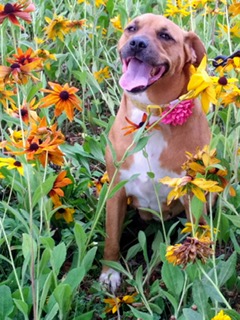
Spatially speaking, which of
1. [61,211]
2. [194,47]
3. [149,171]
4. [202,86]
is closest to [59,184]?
[61,211]

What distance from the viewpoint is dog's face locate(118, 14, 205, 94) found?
228 cm

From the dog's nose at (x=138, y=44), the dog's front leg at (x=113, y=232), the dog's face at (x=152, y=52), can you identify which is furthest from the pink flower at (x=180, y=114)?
the dog's front leg at (x=113, y=232)

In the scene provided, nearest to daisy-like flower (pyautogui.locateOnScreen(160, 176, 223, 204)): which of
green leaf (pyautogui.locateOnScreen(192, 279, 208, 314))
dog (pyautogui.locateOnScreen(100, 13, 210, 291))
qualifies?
green leaf (pyautogui.locateOnScreen(192, 279, 208, 314))

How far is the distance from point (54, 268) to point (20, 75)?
55 centimetres

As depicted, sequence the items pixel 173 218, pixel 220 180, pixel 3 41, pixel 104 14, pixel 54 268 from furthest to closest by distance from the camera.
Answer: pixel 104 14 → pixel 3 41 → pixel 173 218 → pixel 54 268 → pixel 220 180

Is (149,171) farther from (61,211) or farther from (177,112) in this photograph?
(61,211)

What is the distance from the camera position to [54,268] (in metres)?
2.05

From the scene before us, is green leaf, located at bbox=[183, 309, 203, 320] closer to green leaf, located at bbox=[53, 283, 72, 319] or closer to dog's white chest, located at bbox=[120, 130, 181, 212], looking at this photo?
green leaf, located at bbox=[53, 283, 72, 319]

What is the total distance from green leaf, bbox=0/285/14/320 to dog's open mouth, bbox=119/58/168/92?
2.34ft

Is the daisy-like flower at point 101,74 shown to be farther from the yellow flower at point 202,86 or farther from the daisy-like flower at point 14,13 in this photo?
the yellow flower at point 202,86

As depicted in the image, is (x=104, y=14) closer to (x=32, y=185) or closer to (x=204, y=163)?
(x=32, y=185)

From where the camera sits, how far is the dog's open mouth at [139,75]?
89.4 inches

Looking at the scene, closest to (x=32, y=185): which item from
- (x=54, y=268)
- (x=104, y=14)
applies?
(x=54, y=268)

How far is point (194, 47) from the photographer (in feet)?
8.13
